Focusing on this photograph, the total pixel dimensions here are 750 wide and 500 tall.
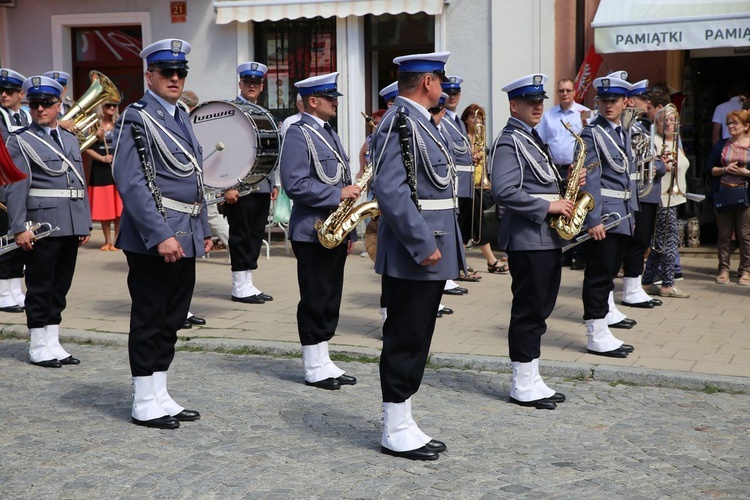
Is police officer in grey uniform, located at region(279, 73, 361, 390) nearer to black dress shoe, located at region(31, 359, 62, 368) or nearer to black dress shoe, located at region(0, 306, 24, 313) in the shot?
black dress shoe, located at region(31, 359, 62, 368)

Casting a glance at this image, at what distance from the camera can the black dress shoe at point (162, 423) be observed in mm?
5941

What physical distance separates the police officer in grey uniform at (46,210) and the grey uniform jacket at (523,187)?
3.08 meters

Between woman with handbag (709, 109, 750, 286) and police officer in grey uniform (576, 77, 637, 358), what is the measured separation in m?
3.06

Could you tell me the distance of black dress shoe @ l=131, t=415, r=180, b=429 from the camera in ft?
19.5

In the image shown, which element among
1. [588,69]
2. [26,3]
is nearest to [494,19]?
[588,69]

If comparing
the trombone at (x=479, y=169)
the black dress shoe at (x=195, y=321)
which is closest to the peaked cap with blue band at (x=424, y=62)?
the black dress shoe at (x=195, y=321)

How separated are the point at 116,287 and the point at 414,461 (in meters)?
6.22

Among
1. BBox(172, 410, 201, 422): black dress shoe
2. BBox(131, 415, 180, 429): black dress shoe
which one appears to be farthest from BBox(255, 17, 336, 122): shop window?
BBox(131, 415, 180, 429): black dress shoe

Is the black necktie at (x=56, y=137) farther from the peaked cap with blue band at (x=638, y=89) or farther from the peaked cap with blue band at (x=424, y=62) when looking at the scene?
the peaked cap with blue band at (x=638, y=89)

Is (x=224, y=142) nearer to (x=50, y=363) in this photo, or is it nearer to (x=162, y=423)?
(x=50, y=363)

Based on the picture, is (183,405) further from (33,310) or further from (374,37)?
(374,37)

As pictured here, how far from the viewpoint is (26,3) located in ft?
49.7

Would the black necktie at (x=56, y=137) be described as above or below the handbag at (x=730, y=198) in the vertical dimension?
above

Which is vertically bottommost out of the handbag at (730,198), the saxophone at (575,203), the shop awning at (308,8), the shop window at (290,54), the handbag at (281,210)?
the handbag at (281,210)
